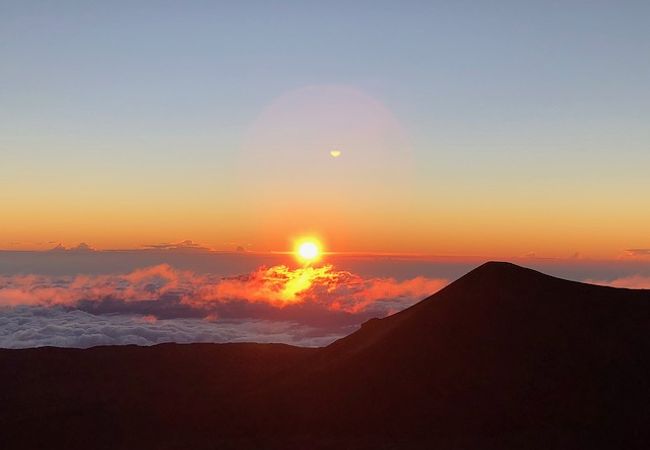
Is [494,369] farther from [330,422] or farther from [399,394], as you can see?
[330,422]

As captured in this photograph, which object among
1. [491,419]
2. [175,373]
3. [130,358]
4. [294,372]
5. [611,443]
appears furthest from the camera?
[130,358]

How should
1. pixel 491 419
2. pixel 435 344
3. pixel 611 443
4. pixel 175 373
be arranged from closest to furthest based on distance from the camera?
pixel 611 443
pixel 491 419
pixel 435 344
pixel 175 373

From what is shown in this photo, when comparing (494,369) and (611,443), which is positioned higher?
(494,369)

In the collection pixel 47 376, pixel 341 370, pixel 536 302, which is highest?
pixel 536 302

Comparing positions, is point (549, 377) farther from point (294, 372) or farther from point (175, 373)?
point (175, 373)

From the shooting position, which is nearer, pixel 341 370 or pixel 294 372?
pixel 341 370

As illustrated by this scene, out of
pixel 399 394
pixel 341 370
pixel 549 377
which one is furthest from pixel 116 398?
pixel 549 377

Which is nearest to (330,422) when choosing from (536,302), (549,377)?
(549,377)
